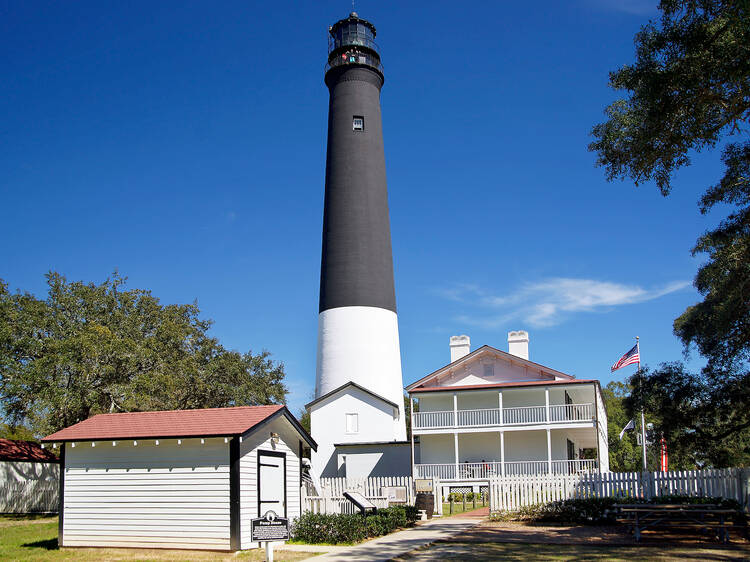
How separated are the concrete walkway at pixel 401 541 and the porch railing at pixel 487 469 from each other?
1040 cm

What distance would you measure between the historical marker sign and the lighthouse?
761 inches

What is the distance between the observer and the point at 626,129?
526 inches

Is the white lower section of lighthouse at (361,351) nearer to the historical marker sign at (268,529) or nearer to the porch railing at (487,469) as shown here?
the porch railing at (487,469)

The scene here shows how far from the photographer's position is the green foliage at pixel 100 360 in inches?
1155

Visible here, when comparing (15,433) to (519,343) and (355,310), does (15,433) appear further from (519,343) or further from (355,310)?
(519,343)

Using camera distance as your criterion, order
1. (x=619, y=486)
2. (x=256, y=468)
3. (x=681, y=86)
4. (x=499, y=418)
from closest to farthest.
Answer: (x=681, y=86), (x=256, y=468), (x=619, y=486), (x=499, y=418)

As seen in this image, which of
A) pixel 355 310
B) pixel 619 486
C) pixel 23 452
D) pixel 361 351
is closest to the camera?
pixel 619 486

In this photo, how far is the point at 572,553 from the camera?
43.1 ft

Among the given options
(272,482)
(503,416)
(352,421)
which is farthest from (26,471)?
(503,416)

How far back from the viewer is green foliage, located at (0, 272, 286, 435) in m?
29.3

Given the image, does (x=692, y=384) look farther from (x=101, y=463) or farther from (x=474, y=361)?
(x=101, y=463)

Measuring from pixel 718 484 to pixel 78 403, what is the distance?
24.0 metres

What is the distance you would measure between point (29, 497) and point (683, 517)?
85.2 ft

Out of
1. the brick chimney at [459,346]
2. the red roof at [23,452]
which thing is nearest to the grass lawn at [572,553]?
the brick chimney at [459,346]
